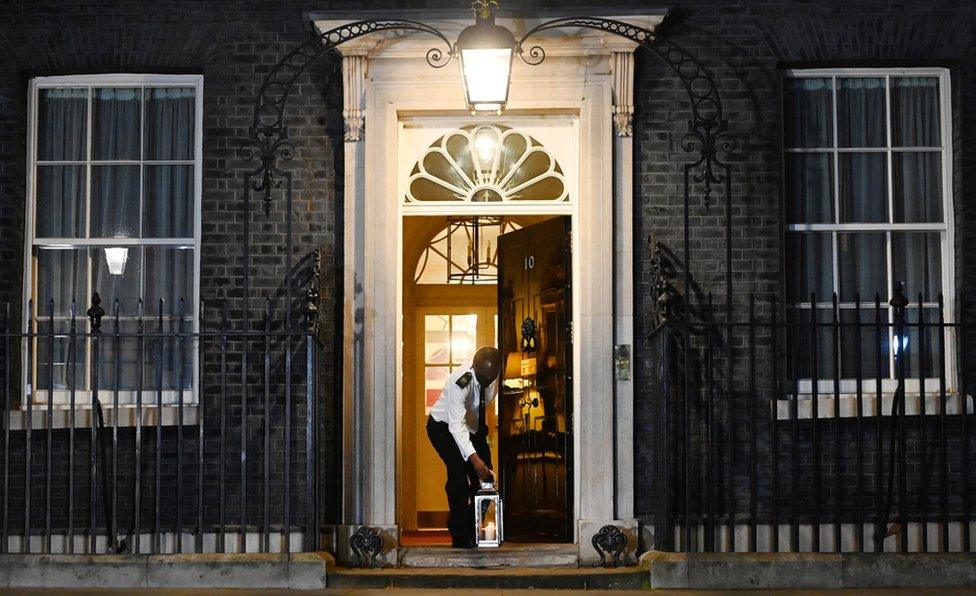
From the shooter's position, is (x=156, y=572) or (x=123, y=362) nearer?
(x=156, y=572)

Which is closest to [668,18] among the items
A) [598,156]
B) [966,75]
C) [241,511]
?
[598,156]

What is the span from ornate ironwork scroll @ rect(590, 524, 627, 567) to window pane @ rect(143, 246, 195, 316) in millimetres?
3464

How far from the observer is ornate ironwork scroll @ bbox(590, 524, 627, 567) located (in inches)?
380

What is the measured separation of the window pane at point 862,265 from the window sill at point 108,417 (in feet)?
15.9

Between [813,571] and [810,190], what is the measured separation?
9.43 feet

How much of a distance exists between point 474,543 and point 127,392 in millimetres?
2772

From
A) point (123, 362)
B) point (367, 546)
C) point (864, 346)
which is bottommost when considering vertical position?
point (367, 546)

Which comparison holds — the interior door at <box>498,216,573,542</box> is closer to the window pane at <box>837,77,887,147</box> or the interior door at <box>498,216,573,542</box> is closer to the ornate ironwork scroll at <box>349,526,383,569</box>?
the ornate ironwork scroll at <box>349,526,383,569</box>

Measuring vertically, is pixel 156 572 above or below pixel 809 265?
below

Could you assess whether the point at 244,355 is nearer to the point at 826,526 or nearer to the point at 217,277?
the point at 217,277

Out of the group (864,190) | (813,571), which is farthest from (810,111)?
(813,571)

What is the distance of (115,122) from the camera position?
34.6ft

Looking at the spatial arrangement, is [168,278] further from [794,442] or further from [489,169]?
[794,442]

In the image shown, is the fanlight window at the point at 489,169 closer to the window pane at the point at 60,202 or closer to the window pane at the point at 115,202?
the window pane at the point at 115,202
